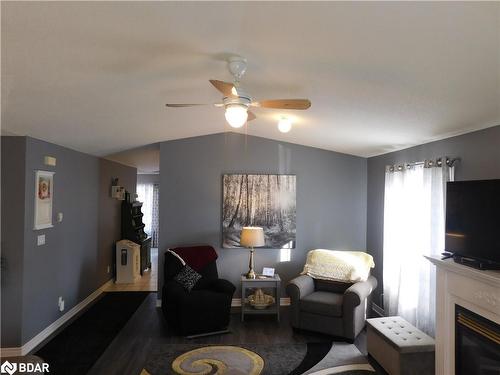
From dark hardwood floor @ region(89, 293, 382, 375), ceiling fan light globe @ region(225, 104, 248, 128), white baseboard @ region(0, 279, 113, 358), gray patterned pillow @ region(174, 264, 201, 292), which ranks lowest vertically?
dark hardwood floor @ region(89, 293, 382, 375)

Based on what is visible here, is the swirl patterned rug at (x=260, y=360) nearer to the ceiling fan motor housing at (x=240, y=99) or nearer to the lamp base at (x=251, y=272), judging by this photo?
the lamp base at (x=251, y=272)

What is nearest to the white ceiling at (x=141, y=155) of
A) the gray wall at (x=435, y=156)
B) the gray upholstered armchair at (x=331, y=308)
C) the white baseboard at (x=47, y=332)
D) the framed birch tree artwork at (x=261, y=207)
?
the framed birch tree artwork at (x=261, y=207)

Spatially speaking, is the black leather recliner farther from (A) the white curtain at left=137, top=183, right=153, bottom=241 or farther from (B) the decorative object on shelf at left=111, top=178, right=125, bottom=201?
(A) the white curtain at left=137, top=183, right=153, bottom=241

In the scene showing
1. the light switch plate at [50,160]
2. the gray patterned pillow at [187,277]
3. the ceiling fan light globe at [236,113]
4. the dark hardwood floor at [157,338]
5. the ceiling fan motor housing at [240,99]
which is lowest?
the dark hardwood floor at [157,338]

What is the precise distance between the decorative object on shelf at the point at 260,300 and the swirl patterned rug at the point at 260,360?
2.73ft

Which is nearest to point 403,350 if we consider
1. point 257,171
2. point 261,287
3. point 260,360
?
point 260,360

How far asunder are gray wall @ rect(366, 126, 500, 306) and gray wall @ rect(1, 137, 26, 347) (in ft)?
14.0

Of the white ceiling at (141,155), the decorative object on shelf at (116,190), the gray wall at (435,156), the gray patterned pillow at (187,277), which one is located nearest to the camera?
the gray wall at (435,156)

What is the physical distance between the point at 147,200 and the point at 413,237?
811 centimetres

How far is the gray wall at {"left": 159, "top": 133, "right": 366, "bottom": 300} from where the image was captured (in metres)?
5.06

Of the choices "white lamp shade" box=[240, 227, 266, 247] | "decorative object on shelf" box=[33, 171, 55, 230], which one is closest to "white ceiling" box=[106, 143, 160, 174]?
"decorative object on shelf" box=[33, 171, 55, 230]

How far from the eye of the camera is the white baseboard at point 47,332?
337cm

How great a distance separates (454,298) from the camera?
2.71 m

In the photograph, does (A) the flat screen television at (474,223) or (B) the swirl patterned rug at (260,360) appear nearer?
(A) the flat screen television at (474,223)
